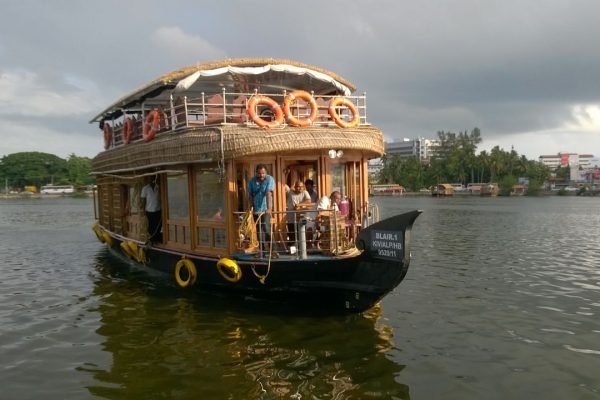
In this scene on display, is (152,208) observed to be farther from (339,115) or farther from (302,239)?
(339,115)

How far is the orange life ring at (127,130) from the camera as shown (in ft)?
37.4

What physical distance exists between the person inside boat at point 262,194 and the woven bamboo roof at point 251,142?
410 millimetres

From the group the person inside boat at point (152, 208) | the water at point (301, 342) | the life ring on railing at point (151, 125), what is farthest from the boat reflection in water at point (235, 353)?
the life ring on railing at point (151, 125)

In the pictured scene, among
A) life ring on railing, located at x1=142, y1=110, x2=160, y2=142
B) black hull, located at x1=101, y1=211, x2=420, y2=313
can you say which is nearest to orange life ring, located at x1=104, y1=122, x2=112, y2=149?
life ring on railing, located at x1=142, y1=110, x2=160, y2=142

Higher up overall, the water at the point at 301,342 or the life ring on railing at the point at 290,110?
the life ring on railing at the point at 290,110

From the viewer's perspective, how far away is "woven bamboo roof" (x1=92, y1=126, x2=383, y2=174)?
7.79m

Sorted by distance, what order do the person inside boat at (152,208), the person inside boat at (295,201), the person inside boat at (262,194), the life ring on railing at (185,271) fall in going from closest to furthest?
the person inside boat at (262,194) < the person inside boat at (295,201) < the life ring on railing at (185,271) < the person inside boat at (152,208)

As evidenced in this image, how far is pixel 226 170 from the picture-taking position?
823 centimetres

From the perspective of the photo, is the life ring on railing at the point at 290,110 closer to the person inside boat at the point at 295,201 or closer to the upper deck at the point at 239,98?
the upper deck at the point at 239,98

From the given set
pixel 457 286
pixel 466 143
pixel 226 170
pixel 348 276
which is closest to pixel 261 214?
pixel 226 170

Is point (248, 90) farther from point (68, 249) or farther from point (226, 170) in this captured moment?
point (68, 249)

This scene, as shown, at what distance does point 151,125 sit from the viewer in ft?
32.3

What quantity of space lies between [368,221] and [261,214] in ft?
7.18

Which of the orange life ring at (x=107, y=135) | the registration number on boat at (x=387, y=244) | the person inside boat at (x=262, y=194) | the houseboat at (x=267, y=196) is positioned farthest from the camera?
the orange life ring at (x=107, y=135)
